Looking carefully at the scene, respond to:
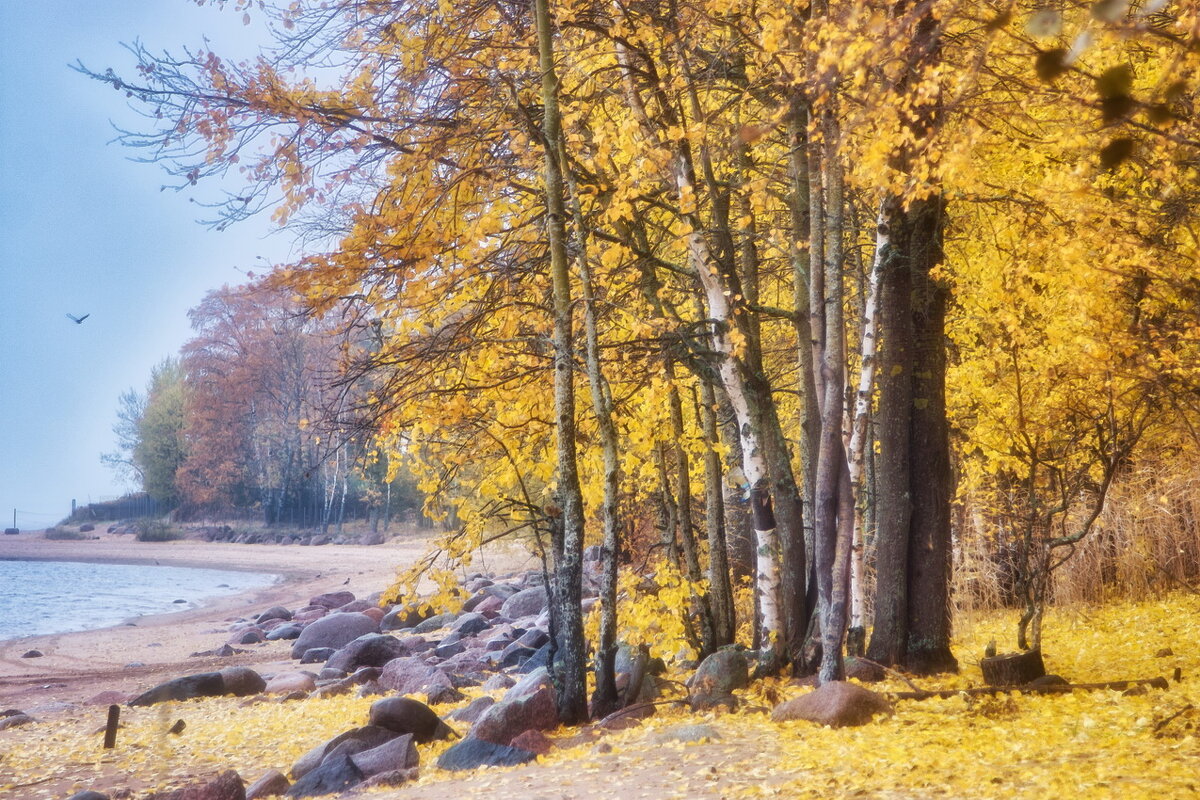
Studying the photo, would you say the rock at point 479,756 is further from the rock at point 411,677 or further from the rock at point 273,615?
the rock at point 273,615

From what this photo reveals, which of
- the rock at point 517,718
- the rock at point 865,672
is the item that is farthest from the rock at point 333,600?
the rock at point 865,672

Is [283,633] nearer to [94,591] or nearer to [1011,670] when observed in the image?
[94,591]

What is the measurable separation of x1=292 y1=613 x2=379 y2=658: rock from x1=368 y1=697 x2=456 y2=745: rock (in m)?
10.1

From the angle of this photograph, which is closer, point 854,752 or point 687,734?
point 854,752

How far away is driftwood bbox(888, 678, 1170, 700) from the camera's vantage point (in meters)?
6.86

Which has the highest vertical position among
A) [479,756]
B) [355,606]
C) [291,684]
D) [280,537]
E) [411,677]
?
[479,756]

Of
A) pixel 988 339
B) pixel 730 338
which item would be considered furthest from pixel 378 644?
pixel 988 339

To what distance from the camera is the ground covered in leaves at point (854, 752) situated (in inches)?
186

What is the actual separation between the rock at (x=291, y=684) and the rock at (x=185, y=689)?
69 centimetres

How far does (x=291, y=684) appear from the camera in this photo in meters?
13.5

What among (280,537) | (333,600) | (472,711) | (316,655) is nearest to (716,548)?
(472,711)

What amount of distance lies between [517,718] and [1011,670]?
3.90m

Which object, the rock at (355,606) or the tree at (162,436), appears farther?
the tree at (162,436)

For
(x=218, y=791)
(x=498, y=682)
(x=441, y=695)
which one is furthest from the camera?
(x=498, y=682)
